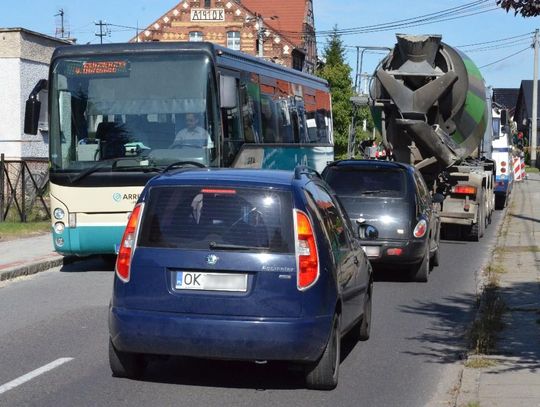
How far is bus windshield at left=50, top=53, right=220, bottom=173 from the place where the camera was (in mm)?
14086

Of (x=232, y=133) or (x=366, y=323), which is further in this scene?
(x=232, y=133)

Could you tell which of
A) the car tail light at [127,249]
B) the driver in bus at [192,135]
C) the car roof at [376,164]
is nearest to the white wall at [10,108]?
the driver in bus at [192,135]

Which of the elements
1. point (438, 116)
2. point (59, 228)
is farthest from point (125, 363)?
point (438, 116)

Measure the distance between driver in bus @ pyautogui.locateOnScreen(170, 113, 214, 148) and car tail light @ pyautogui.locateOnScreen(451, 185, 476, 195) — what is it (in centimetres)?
877

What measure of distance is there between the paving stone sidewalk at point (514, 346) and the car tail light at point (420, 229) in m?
1.26

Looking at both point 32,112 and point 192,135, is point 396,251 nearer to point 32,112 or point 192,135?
point 192,135

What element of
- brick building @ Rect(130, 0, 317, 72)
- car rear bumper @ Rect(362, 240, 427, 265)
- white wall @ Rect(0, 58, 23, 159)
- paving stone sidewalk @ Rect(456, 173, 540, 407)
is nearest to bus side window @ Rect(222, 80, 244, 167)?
car rear bumper @ Rect(362, 240, 427, 265)

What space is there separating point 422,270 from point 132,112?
465 centimetres

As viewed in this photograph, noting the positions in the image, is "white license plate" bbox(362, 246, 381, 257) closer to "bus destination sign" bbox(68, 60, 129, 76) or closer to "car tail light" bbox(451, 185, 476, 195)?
"bus destination sign" bbox(68, 60, 129, 76)

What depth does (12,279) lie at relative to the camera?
14.6 metres

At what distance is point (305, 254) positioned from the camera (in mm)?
7273

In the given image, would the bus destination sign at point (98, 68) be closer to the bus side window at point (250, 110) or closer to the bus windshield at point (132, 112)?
the bus windshield at point (132, 112)

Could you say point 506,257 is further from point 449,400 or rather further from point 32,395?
point 32,395

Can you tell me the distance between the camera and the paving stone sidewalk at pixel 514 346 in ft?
23.3
